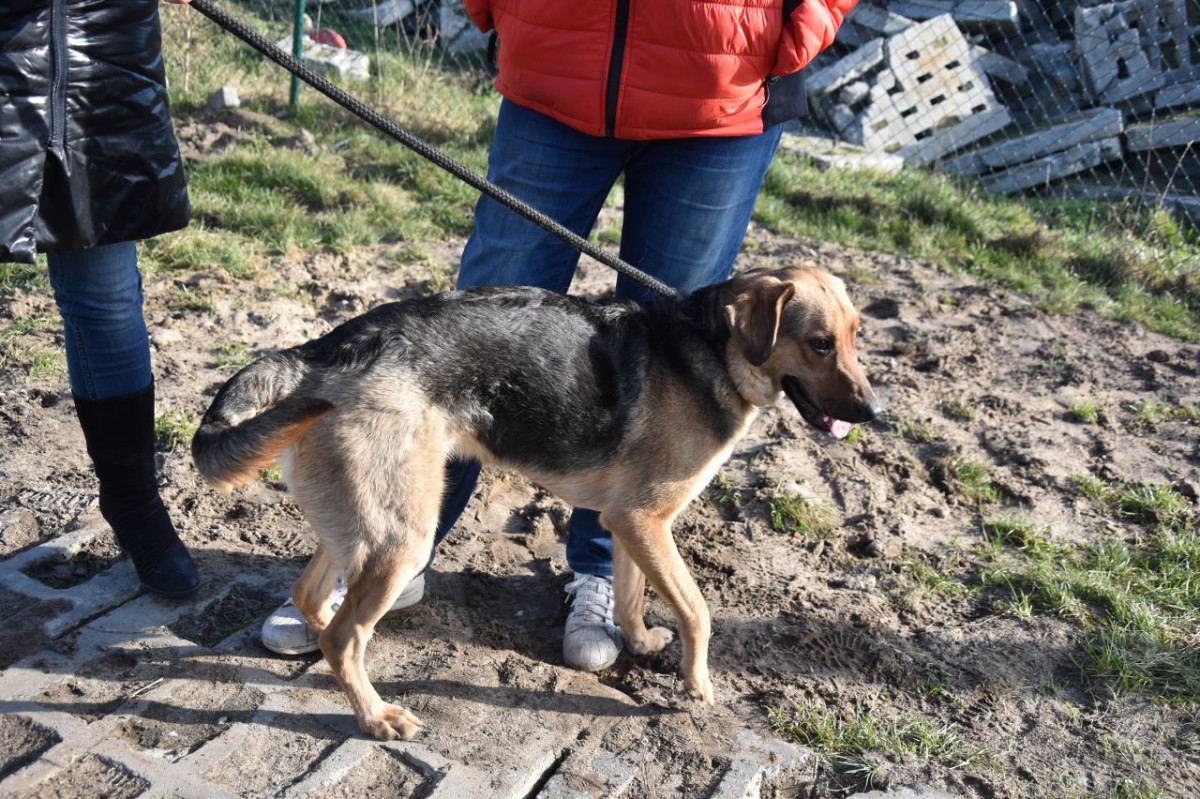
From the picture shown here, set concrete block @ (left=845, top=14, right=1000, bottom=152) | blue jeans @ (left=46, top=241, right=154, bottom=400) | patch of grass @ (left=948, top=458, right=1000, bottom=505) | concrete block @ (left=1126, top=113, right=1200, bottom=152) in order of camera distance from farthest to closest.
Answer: concrete block @ (left=845, top=14, right=1000, bottom=152) → concrete block @ (left=1126, top=113, right=1200, bottom=152) → patch of grass @ (left=948, top=458, right=1000, bottom=505) → blue jeans @ (left=46, top=241, right=154, bottom=400)

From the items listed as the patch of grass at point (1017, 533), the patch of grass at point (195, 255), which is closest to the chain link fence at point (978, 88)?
the patch of grass at point (195, 255)

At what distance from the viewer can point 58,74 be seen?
2.52 meters

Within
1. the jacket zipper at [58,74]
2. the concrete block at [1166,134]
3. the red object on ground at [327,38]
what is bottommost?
the red object on ground at [327,38]

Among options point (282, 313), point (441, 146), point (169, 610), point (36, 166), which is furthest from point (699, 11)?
point (441, 146)

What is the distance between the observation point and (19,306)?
5.04 m

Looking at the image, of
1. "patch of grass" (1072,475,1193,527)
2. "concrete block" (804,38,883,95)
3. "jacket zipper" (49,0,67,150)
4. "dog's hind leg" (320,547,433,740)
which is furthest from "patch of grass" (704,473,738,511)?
"concrete block" (804,38,883,95)

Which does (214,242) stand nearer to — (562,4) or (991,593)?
(562,4)

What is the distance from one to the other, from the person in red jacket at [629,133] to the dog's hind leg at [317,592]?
88mm

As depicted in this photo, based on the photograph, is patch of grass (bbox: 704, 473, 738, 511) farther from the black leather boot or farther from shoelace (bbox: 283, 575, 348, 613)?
the black leather boot

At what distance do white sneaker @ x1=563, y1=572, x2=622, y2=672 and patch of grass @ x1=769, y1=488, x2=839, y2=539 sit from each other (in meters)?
0.89

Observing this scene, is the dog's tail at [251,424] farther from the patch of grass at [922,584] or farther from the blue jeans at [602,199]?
the patch of grass at [922,584]

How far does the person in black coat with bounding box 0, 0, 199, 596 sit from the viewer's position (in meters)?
2.49

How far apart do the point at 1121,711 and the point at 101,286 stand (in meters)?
3.35

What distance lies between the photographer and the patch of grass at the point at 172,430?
414 cm
